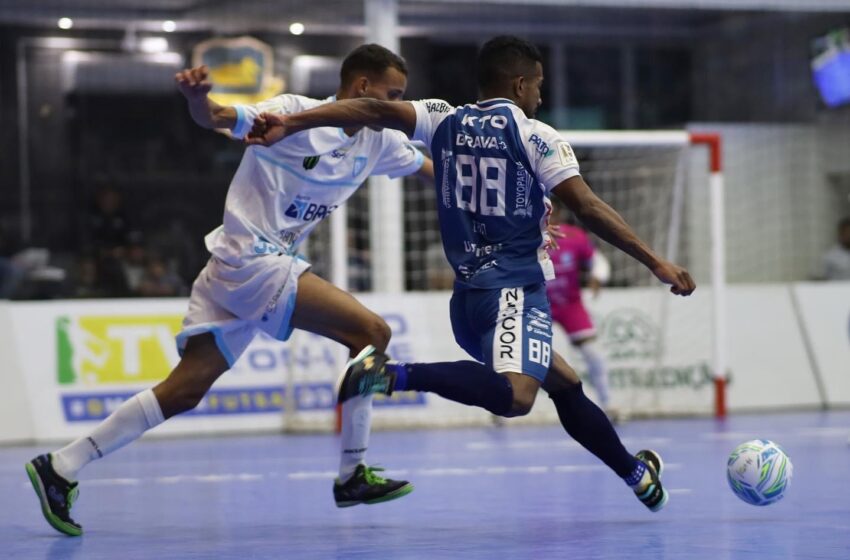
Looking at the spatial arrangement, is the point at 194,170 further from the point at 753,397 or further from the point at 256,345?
the point at 753,397

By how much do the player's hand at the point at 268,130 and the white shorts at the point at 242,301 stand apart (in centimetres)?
83

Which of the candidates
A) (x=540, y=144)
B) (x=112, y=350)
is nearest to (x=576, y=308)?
(x=112, y=350)

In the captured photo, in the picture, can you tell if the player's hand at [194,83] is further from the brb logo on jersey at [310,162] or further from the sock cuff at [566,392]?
the sock cuff at [566,392]

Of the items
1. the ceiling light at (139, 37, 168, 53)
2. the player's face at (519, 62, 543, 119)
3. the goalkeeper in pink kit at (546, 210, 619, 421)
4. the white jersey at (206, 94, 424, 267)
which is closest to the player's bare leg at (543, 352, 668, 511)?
the player's face at (519, 62, 543, 119)

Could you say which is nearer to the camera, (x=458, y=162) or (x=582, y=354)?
(x=458, y=162)

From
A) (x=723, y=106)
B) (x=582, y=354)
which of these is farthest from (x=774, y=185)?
(x=582, y=354)

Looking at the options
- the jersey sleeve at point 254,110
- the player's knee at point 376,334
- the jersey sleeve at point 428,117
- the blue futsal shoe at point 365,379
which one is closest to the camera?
the blue futsal shoe at point 365,379

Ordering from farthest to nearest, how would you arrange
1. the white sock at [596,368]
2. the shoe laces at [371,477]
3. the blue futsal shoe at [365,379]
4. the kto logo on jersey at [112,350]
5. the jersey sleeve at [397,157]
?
the white sock at [596,368]
the kto logo on jersey at [112,350]
the jersey sleeve at [397,157]
the shoe laces at [371,477]
the blue futsal shoe at [365,379]

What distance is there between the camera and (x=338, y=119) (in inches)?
208

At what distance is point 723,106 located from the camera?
19.3 meters

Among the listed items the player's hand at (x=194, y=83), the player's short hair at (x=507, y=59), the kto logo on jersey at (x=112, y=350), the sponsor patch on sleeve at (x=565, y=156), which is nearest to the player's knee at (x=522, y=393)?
the sponsor patch on sleeve at (x=565, y=156)

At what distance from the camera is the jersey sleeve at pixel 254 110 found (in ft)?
17.4

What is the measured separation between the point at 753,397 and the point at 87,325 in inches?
249

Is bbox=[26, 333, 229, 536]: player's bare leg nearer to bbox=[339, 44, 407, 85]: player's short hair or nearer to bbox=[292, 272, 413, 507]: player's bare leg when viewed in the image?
bbox=[292, 272, 413, 507]: player's bare leg
